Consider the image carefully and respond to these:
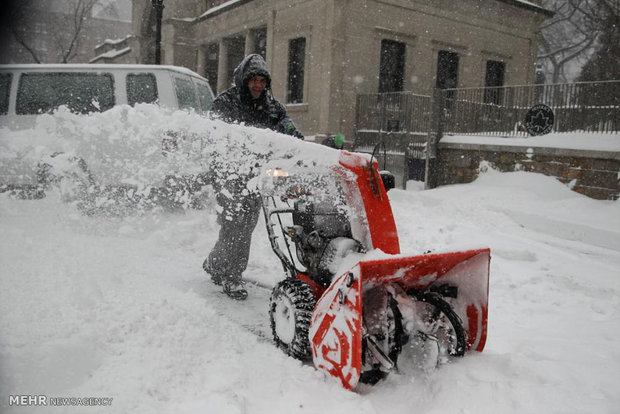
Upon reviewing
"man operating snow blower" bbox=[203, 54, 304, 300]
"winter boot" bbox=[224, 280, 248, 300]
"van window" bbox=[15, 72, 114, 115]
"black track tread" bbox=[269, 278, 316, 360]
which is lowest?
"winter boot" bbox=[224, 280, 248, 300]

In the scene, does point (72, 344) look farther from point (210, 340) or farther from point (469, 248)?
point (469, 248)

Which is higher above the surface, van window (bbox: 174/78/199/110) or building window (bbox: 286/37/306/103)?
building window (bbox: 286/37/306/103)

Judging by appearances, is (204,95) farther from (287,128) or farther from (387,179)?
(387,179)

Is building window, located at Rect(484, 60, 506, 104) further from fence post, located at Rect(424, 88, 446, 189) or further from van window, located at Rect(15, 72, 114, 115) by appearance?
van window, located at Rect(15, 72, 114, 115)

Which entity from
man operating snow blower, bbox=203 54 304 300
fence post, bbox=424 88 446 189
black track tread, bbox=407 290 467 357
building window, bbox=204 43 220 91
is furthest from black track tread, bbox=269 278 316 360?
building window, bbox=204 43 220 91

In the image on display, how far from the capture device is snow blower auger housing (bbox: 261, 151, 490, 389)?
2.39 m

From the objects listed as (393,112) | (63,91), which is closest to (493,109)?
(393,112)

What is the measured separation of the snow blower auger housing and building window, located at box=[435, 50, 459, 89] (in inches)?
570

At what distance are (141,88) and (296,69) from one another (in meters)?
9.57

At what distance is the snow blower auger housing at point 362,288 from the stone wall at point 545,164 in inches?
262

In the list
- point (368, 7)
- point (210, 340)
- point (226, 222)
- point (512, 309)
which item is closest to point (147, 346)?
point (210, 340)

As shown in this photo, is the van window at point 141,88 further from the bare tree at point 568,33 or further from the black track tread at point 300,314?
the bare tree at point 568,33

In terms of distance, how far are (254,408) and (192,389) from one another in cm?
36

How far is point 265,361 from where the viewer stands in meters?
2.76
